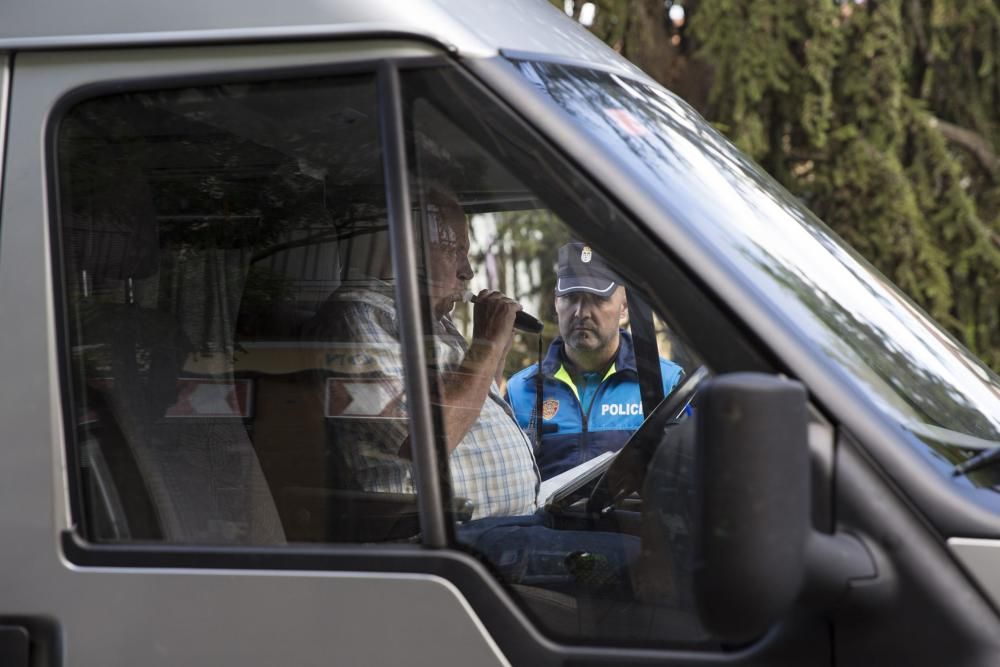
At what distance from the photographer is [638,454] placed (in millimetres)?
2092

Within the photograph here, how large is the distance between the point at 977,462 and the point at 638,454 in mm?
732

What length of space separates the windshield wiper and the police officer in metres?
0.77

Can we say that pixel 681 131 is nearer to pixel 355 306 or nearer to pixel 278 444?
pixel 355 306

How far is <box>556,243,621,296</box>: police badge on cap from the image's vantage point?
66.7 inches

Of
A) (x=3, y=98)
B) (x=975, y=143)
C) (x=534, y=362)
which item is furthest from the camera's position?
(x=975, y=143)

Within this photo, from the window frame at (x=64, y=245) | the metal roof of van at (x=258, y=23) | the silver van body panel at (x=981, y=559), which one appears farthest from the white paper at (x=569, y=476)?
the silver van body panel at (x=981, y=559)

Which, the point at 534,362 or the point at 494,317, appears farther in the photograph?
the point at 534,362

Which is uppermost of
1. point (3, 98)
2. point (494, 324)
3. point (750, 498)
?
point (3, 98)

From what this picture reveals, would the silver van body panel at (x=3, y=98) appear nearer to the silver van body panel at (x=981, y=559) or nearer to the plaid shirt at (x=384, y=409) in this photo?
the plaid shirt at (x=384, y=409)

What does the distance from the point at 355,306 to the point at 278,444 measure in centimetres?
28

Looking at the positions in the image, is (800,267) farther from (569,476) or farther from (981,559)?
(569,476)

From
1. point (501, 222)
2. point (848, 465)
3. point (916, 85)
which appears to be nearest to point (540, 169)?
point (501, 222)

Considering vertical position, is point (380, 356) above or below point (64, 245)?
below

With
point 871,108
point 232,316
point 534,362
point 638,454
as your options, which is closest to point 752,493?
point 638,454
